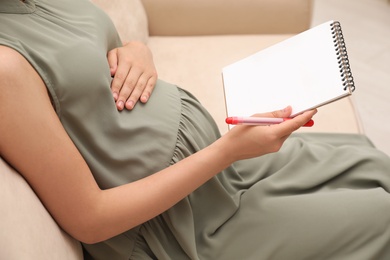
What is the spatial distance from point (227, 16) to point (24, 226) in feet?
3.58

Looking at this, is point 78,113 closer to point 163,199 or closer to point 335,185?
point 163,199

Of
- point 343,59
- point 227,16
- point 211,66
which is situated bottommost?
point 211,66

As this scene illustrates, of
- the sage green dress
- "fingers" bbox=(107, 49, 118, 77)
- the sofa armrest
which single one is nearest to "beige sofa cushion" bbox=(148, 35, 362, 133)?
the sofa armrest

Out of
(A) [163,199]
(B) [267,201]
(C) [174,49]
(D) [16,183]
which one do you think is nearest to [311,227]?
(B) [267,201]

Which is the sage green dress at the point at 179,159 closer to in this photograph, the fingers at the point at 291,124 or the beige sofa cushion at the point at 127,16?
the fingers at the point at 291,124

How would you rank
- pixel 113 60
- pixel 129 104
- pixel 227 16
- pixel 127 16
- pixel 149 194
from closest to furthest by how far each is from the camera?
1. pixel 149 194
2. pixel 129 104
3. pixel 113 60
4. pixel 127 16
5. pixel 227 16

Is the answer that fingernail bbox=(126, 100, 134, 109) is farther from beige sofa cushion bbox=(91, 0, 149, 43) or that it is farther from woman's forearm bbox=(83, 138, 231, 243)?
beige sofa cushion bbox=(91, 0, 149, 43)

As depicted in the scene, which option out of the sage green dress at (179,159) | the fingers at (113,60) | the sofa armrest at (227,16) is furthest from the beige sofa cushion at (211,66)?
the fingers at (113,60)

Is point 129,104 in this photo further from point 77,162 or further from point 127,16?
point 127,16

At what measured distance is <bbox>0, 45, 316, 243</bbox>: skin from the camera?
2.26 ft

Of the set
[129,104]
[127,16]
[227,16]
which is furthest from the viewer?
[227,16]

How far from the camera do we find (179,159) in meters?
0.94

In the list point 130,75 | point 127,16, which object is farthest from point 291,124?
point 127,16

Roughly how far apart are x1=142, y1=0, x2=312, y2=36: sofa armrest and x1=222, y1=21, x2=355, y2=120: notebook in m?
0.52
